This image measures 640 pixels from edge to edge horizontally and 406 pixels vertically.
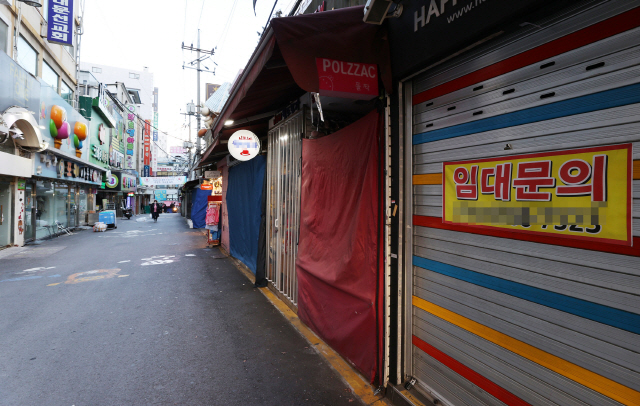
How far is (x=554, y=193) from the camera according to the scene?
1.79 metres

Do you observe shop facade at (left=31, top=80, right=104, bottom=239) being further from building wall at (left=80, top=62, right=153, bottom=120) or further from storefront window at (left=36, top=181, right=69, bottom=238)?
building wall at (left=80, top=62, right=153, bottom=120)

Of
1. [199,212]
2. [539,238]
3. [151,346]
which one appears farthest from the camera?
[199,212]

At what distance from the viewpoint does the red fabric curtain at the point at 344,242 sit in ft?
10.4

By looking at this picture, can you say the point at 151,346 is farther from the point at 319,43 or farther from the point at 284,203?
the point at 319,43

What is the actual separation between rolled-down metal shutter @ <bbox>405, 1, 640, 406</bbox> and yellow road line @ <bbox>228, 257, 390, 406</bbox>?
0.51 m

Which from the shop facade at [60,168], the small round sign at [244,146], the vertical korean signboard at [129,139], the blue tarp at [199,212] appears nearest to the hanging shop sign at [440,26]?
the small round sign at [244,146]

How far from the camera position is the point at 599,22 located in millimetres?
1661

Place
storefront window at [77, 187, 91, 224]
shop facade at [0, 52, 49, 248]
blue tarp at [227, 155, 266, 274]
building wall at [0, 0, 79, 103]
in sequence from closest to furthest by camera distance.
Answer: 1. blue tarp at [227, 155, 266, 274]
2. shop facade at [0, 52, 49, 248]
3. building wall at [0, 0, 79, 103]
4. storefront window at [77, 187, 91, 224]

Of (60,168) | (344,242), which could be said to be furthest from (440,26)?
(60,168)

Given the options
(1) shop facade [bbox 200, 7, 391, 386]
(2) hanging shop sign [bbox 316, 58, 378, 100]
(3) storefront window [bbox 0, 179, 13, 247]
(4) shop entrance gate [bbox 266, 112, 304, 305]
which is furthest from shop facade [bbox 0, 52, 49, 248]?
(2) hanging shop sign [bbox 316, 58, 378, 100]

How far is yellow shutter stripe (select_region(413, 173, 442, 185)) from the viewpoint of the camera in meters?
2.61

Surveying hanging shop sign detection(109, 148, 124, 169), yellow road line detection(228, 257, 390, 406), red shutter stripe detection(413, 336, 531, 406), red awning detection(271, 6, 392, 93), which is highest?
hanging shop sign detection(109, 148, 124, 169)

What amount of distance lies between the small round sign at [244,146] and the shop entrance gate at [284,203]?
35 cm

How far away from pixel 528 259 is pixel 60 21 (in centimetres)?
1973
